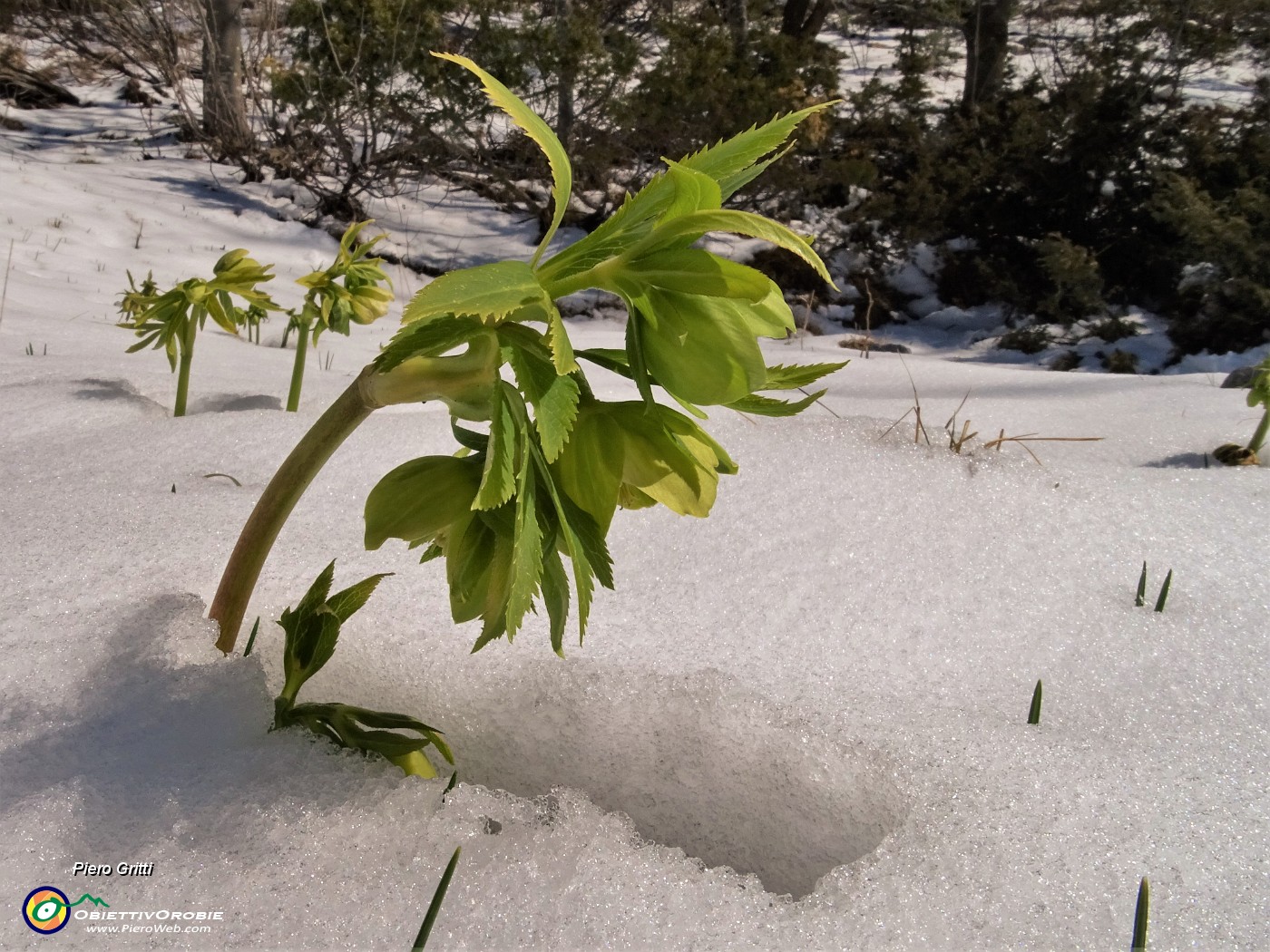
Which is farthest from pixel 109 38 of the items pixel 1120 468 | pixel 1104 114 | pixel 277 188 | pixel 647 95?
pixel 1120 468

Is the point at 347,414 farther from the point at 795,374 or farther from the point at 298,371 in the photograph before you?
the point at 298,371

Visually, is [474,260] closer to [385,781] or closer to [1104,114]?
[1104,114]

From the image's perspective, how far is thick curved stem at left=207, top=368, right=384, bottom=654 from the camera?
54 centimetres

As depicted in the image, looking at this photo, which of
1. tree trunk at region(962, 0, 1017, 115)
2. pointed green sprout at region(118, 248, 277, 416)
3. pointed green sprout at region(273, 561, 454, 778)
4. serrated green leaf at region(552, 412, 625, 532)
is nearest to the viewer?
serrated green leaf at region(552, 412, 625, 532)

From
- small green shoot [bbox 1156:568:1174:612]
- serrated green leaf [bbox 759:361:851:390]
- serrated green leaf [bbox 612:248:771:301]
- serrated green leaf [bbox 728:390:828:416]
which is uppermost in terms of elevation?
serrated green leaf [bbox 612:248:771:301]

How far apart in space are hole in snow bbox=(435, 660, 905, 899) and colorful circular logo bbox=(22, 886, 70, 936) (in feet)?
0.92

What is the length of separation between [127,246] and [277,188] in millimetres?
1533

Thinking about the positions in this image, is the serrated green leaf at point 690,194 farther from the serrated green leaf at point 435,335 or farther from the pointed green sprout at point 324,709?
the pointed green sprout at point 324,709

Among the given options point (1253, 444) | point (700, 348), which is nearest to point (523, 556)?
point (700, 348)

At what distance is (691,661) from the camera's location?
2.80ft

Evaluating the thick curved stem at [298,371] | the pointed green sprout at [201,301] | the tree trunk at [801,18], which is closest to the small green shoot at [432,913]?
the pointed green sprout at [201,301]

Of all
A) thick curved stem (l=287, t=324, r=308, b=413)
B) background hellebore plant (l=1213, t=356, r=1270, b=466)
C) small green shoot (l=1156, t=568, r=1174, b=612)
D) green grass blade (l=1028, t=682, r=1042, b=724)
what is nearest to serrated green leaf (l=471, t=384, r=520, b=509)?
green grass blade (l=1028, t=682, r=1042, b=724)

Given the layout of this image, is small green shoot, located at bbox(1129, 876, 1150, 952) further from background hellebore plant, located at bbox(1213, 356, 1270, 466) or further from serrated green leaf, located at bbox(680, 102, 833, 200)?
background hellebore plant, located at bbox(1213, 356, 1270, 466)

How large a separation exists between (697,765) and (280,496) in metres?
0.37
